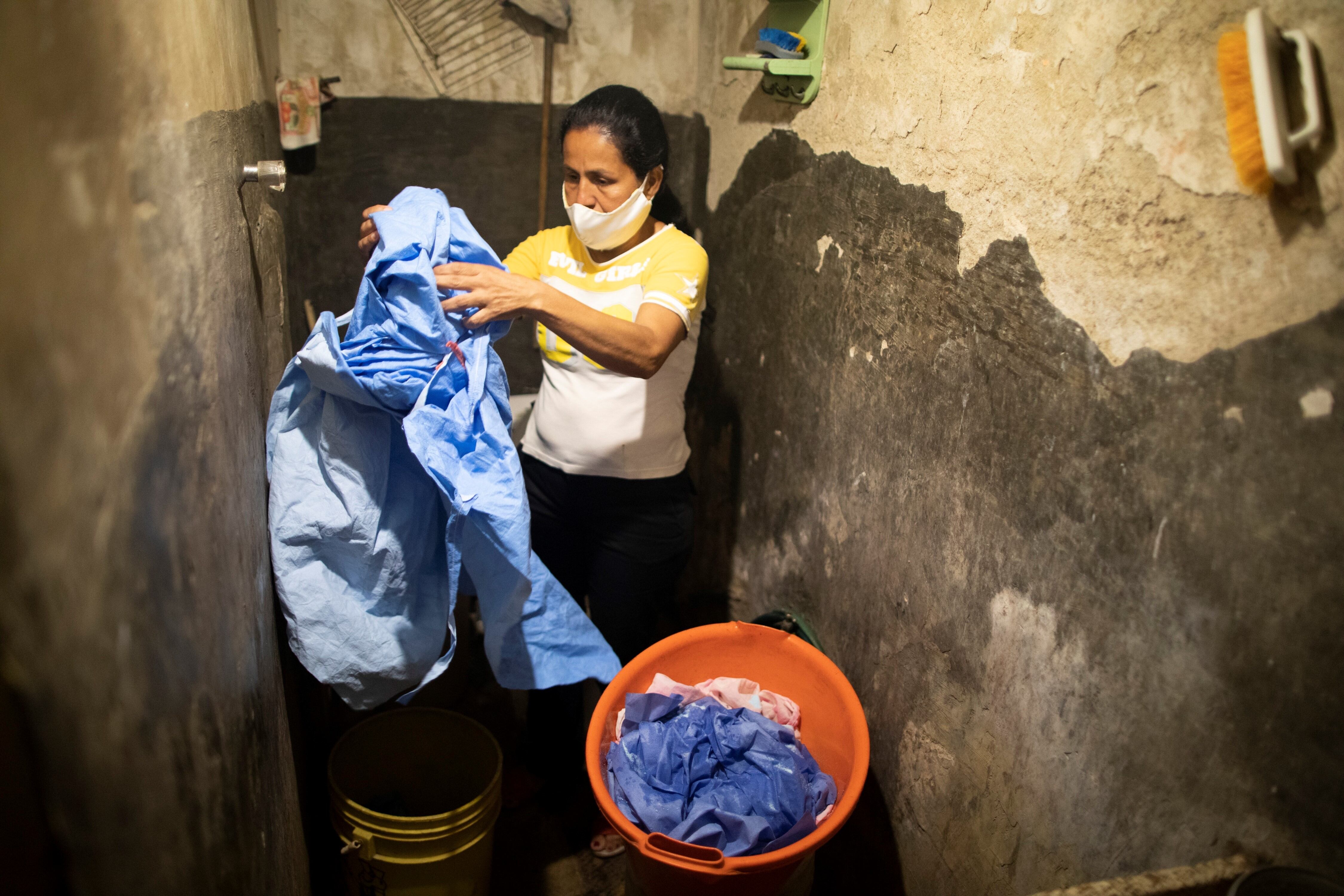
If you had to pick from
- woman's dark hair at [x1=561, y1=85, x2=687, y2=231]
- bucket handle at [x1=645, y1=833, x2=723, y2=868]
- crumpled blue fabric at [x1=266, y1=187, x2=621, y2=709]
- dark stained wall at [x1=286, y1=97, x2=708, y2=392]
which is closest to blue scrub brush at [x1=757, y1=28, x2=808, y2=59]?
woman's dark hair at [x1=561, y1=85, x2=687, y2=231]

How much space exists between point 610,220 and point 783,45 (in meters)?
0.53

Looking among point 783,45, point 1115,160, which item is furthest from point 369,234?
point 1115,160

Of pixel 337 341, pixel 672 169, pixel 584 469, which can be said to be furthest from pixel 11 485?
pixel 672 169

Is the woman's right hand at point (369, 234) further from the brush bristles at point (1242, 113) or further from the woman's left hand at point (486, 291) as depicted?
the brush bristles at point (1242, 113)

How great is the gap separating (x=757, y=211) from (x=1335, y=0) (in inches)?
50.1

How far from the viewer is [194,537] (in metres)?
0.76

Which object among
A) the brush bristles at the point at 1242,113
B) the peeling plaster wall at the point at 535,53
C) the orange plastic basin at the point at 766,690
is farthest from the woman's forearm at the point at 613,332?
the peeling plaster wall at the point at 535,53

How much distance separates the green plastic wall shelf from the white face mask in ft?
1.20

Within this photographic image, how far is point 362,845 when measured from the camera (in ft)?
4.69

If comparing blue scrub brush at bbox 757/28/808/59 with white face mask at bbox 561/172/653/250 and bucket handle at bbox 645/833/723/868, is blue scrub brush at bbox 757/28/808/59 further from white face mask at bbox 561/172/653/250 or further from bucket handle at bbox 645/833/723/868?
bucket handle at bbox 645/833/723/868

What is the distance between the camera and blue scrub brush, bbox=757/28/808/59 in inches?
64.0

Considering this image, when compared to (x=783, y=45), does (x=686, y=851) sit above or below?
below

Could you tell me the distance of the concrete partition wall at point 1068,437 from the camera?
0.80m

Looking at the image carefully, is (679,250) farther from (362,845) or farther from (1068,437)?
(362,845)
